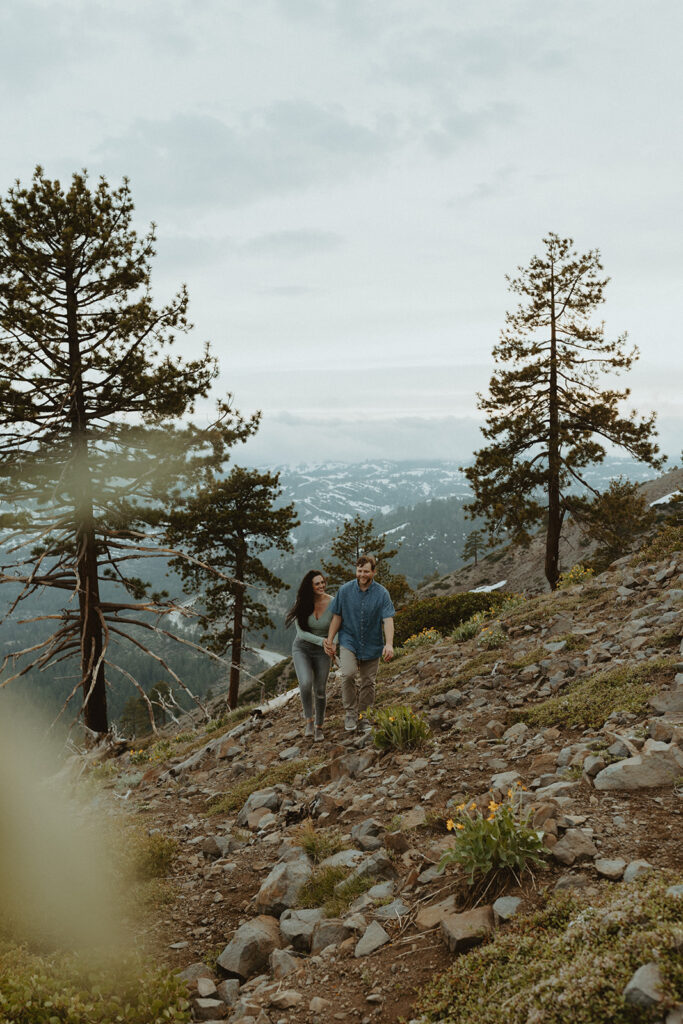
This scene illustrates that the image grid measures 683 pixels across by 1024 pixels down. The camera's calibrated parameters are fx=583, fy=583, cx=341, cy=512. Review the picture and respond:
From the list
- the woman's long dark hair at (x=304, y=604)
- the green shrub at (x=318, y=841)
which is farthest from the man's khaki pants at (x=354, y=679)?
the green shrub at (x=318, y=841)

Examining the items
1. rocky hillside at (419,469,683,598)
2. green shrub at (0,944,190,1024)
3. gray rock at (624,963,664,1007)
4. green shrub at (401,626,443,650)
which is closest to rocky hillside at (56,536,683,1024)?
gray rock at (624,963,664,1007)

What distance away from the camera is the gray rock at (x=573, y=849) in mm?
3500

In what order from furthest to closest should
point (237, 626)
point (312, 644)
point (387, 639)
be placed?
point (237, 626), point (312, 644), point (387, 639)

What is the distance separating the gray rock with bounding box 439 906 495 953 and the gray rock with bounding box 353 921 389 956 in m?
0.39

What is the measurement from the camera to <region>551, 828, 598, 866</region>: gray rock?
3500 mm

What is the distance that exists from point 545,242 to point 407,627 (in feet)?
47.6

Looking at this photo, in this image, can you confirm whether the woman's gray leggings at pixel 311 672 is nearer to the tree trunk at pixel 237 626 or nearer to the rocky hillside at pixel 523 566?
the tree trunk at pixel 237 626

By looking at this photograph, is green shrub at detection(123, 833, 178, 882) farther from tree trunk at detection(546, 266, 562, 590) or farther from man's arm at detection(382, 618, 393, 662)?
tree trunk at detection(546, 266, 562, 590)

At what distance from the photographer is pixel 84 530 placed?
9.84 metres

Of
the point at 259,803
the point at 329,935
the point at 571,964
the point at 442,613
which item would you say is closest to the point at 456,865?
the point at 329,935

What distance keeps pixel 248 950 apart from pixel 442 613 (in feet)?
50.7

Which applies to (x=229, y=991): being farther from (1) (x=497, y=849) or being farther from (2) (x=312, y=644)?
(2) (x=312, y=644)

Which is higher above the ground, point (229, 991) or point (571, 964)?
point (571, 964)

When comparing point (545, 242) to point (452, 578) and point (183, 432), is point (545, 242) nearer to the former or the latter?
point (183, 432)
